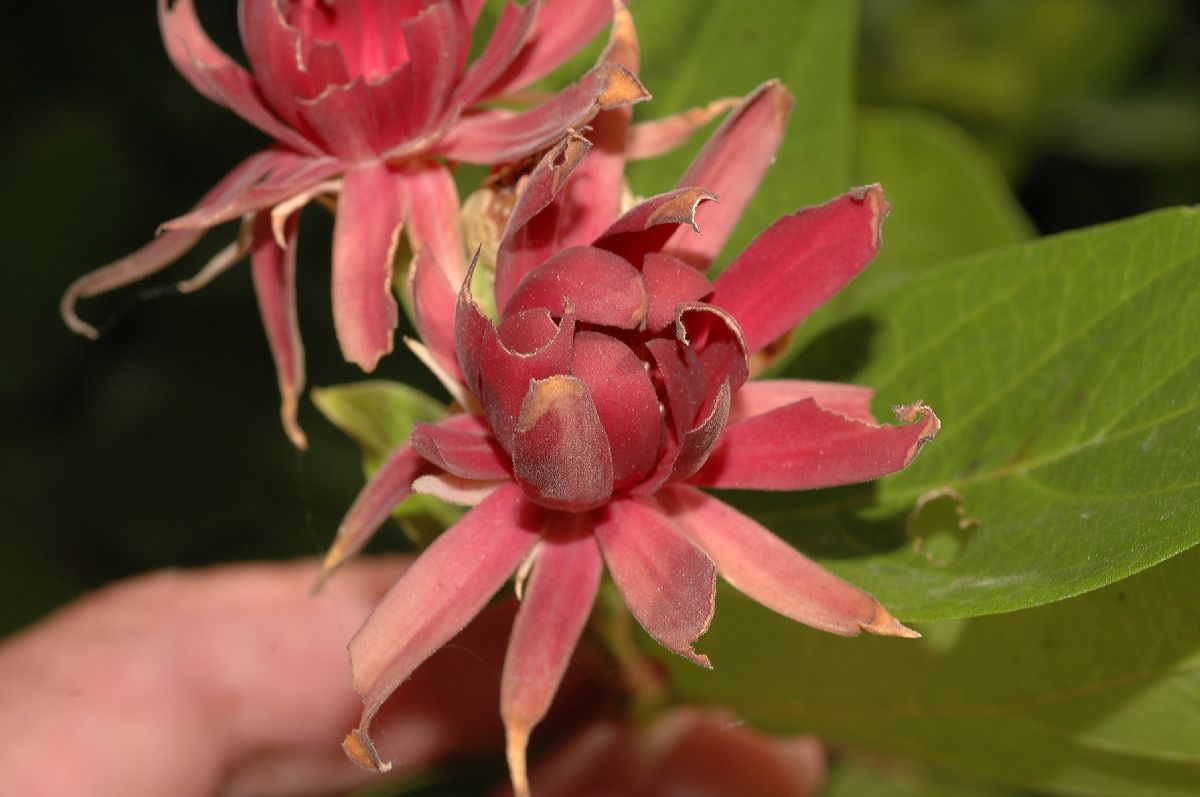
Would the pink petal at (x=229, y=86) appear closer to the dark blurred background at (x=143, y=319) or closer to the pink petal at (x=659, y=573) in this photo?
the pink petal at (x=659, y=573)

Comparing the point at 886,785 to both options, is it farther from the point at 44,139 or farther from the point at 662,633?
the point at 44,139

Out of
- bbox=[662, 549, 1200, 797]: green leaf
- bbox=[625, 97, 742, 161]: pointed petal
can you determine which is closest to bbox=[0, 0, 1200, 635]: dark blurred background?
bbox=[662, 549, 1200, 797]: green leaf

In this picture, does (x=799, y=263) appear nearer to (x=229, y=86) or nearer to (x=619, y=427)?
(x=619, y=427)

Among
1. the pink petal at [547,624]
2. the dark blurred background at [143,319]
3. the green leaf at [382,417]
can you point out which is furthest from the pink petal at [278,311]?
the dark blurred background at [143,319]

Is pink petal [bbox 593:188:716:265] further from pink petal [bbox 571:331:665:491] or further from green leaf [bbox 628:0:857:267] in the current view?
green leaf [bbox 628:0:857:267]

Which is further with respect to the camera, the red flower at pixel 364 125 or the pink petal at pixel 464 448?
the red flower at pixel 364 125

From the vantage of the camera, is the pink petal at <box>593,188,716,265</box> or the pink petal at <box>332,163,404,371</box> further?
the pink petal at <box>332,163,404,371</box>
